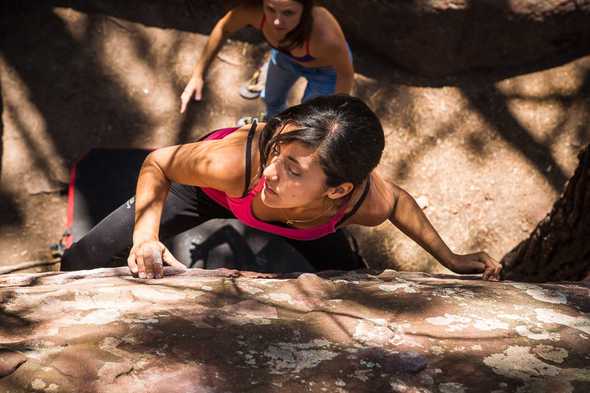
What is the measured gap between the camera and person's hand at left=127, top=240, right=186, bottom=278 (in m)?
1.98

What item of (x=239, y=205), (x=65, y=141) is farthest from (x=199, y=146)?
(x=65, y=141)

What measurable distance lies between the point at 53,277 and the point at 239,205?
672mm

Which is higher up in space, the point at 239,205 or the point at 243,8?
the point at 243,8

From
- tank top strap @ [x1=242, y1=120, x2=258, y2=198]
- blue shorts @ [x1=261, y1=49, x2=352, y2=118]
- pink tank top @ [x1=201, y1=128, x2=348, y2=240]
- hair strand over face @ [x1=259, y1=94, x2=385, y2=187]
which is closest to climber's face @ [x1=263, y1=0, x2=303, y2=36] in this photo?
blue shorts @ [x1=261, y1=49, x2=352, y2=118]

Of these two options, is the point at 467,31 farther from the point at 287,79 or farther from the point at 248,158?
the point at 248,158

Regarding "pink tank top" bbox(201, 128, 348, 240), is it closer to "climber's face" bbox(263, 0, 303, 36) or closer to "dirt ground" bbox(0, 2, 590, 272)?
"climber's face" bbox(263, 0, 303, 36)

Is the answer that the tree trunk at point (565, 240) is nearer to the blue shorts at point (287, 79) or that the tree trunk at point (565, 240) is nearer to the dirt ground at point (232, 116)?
the dirt ground at point (232, 116)

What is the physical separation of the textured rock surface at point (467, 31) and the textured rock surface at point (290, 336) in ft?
8.99

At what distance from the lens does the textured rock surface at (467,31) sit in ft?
13.7

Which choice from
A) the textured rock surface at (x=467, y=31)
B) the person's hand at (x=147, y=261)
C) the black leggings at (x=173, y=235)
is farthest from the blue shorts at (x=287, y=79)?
the person's hand at (x=147, y=261)

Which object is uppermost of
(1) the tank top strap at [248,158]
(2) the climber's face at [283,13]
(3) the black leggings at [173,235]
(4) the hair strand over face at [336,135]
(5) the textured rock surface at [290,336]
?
(2) the climber's face at [283,13]

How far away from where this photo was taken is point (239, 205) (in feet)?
7.63

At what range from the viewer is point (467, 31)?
430 cm

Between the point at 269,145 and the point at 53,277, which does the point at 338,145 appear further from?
the point at 53,277
